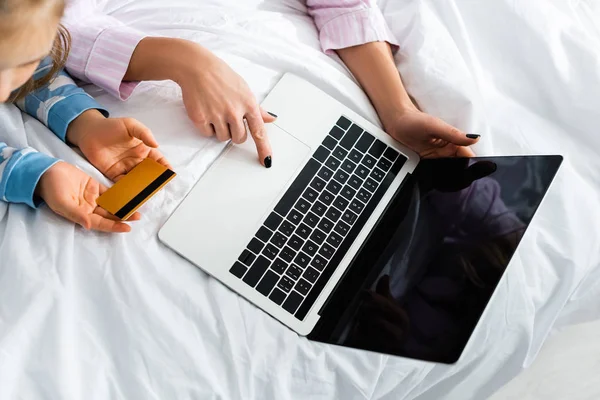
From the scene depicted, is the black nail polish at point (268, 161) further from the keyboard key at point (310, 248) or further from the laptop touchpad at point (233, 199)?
the keyboard key at point (310, 248)

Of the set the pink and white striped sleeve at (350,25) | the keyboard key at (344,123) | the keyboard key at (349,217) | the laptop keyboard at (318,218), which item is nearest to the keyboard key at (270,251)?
the laptop keyboard at (318,218)

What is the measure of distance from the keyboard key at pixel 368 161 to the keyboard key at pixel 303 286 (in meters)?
0.19

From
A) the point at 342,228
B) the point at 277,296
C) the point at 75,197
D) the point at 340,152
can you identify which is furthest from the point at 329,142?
the point at 75,197

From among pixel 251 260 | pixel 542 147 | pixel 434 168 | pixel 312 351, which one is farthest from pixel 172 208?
pixel 542 147

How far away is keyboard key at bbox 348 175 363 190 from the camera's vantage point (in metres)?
0.81

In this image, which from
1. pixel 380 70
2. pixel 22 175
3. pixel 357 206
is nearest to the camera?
pixel 22 175

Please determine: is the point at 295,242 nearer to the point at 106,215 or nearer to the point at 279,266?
the point at 279,266

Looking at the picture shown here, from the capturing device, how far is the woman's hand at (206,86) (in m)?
0.78

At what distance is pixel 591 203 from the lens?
2.78 ft

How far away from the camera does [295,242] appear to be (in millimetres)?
757

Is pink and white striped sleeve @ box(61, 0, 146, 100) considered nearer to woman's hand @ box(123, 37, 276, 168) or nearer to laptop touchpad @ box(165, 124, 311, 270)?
woman's hand @ box(123, 37, 276, 168)

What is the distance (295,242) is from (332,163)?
12 centimetres

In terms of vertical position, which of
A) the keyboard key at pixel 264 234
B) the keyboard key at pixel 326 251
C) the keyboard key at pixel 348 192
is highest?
the keyboard key at pixel 348 192

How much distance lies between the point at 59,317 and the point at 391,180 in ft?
1.43
